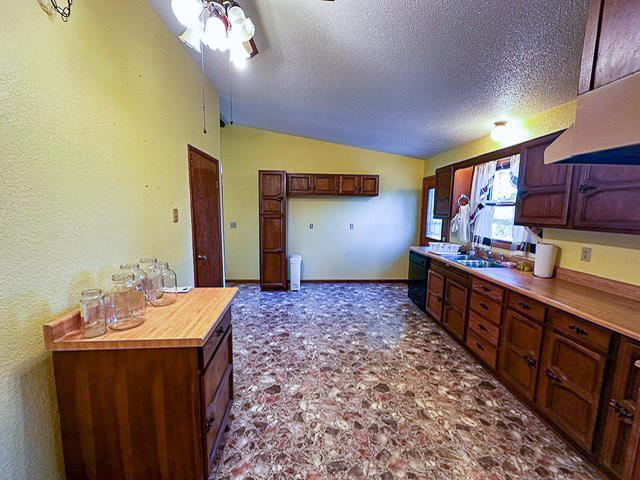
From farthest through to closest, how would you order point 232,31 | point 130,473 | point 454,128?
point 454,128, point 232,31, point 130,473

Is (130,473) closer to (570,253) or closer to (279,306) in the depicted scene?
(279,306)

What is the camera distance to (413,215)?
5.29 metres

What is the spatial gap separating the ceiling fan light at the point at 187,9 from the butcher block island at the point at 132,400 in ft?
5.29

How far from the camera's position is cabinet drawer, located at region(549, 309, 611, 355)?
144 centimetres

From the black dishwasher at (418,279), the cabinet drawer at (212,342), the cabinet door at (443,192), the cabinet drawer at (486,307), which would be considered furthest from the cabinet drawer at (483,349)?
the cabinet drawer at (212,342)

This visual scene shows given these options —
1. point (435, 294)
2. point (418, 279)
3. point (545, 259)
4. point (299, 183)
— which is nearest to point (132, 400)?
point (545, 259)

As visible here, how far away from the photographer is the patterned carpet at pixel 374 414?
1.53m

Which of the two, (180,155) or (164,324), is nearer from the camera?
(164,324)

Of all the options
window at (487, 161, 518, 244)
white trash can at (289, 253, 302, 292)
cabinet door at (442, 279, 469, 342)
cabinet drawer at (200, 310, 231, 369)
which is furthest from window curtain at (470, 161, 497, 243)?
cabinet drawer at (200, 310, 231, 369)

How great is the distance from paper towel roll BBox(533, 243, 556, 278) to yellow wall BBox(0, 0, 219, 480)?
10.8 ft

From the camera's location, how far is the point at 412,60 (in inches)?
77.7

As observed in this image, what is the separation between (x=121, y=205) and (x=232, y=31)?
1266 mm

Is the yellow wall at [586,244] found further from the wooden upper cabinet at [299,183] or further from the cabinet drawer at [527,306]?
the wooden upper cabinet at [299,183]

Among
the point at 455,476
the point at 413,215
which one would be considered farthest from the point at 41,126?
the point at 413,215
